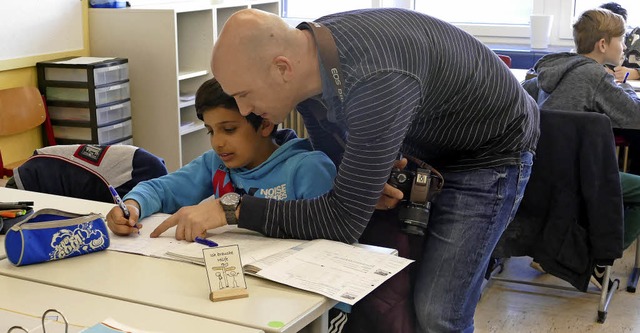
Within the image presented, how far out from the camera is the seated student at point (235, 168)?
1883mm

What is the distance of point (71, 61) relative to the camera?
3809 mm

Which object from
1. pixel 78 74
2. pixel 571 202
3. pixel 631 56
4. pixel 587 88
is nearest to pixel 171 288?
pixel 571 202

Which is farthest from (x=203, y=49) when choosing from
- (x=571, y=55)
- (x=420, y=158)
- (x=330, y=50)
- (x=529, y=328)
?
(x=330, y=50)

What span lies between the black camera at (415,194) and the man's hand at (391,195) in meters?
0.02

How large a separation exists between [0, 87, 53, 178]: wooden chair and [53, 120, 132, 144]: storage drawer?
5.3 inches

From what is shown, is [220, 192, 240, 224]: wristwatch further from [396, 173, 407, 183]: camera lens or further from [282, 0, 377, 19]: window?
[282, 0, 377, 19]: window

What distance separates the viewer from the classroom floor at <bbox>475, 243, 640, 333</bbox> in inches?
118

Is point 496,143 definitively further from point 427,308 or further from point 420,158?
point 427,308

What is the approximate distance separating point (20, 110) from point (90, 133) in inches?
13.2

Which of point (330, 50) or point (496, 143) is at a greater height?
point (330, 50)

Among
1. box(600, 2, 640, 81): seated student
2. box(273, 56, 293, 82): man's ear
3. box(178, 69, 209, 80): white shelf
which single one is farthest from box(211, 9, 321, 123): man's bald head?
box(600, 2, 640, 81): seated student

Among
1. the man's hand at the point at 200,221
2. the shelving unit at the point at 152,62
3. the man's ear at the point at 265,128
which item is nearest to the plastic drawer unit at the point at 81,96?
the shelving unit at the point at 152,62

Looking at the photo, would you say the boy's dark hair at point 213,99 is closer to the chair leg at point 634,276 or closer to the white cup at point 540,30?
the chair leg at point 634,276

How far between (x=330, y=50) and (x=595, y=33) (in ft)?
7.16
